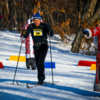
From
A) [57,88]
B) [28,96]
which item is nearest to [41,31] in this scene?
[57,88]

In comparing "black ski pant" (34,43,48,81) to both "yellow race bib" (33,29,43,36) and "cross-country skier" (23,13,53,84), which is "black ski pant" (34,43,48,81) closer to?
"cross-country skier" (23,13,53,84)

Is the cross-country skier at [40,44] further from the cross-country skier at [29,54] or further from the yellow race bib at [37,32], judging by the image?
the cross-country skier at [29,54]

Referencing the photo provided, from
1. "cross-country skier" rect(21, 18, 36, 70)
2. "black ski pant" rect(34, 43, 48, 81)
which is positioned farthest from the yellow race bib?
"cross-country skier" rect(21, 18, 36, 70)

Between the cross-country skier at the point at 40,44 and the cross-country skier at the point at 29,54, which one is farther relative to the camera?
the cross-country skier at the point at 29,54

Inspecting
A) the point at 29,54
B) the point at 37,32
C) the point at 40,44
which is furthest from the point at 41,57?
the point at 29,54

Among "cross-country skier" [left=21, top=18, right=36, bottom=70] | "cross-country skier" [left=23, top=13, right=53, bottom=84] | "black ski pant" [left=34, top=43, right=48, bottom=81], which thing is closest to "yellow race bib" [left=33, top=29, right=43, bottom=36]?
"cross-country skier" [left=23, top=13, right=53, bottom=84]

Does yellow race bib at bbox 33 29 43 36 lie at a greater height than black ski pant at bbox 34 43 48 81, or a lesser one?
greater

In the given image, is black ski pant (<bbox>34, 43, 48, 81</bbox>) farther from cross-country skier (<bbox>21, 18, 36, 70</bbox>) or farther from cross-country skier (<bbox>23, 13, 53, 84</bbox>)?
cross-country skier (<bbox>21, 18, 36, 70</bbox>)

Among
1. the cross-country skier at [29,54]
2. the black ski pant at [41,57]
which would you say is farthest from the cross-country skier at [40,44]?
the cross-country skier at [29,54]

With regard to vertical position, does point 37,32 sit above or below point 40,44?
above

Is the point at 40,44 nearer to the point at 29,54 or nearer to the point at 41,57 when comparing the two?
the point at 41,57

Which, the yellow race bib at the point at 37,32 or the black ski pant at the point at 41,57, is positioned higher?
the yellow race bib at the point at 37,32

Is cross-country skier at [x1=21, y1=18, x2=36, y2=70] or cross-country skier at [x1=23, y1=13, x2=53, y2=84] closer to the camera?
cross-country skier at [x1=23, y1=13, x2=53, y2=84]

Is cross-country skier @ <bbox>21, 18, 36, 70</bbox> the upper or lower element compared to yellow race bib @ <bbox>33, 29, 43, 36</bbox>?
lower
